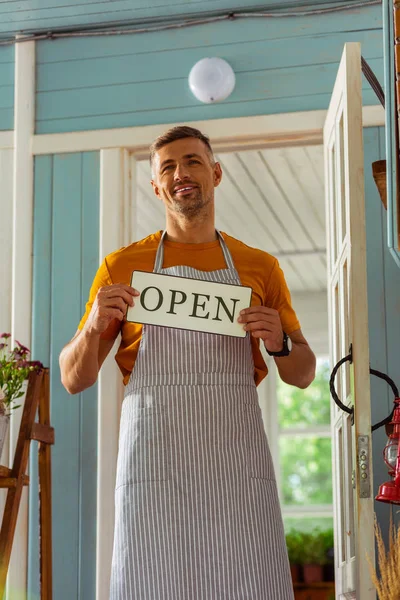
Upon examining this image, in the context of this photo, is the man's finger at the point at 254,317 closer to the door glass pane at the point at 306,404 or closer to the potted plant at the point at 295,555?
the potted plant at the point at 295,555

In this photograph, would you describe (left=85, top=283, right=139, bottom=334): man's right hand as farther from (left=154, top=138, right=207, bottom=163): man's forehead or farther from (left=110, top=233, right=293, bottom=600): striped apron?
(left=154, top=138, right=207, bottom=163): man's forehead

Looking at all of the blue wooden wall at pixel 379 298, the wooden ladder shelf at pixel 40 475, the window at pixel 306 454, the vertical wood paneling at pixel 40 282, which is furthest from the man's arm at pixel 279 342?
the window at pixel 306 454

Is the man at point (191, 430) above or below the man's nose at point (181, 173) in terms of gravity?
below

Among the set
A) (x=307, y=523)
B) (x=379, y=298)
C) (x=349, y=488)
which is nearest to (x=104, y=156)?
(x=379, y=298)

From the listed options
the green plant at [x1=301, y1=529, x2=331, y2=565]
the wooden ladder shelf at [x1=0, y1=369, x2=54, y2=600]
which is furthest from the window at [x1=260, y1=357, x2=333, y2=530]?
the wooden ladder shelf at [x1=0, y1=369, x2=54, y2=600]

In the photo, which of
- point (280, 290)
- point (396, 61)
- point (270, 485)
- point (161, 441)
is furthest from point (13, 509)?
point (396, 61)

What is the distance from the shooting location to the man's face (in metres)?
2.79

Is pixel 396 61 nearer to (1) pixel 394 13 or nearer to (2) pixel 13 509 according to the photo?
(1) pixel 394 13

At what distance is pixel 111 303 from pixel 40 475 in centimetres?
112

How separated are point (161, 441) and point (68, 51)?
6.72ft

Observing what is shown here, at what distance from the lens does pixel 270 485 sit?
257cm

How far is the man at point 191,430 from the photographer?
7.91ft

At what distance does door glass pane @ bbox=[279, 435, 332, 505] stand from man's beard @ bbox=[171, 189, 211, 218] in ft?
23.7

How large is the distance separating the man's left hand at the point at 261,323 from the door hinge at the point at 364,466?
1.22ft
